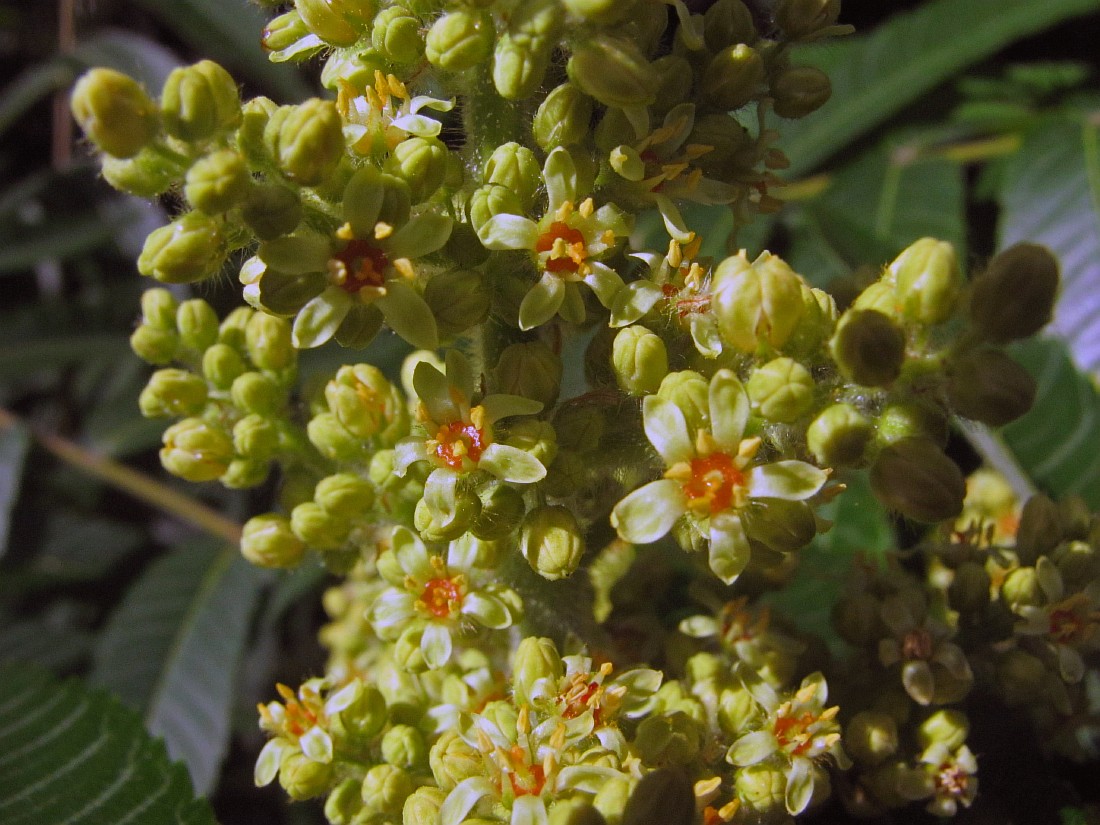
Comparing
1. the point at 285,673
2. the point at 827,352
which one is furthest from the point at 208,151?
the point at 285,673

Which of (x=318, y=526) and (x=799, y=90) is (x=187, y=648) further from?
(x=799, y=90)

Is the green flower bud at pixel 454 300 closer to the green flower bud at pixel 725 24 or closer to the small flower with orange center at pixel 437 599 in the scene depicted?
the small flower with orange center at pixel 437 599

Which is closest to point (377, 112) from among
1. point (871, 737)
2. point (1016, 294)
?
point (1016, 294)

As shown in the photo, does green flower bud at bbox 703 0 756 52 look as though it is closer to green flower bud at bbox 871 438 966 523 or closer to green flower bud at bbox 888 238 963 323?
green flower bud at bbox 888 238 963 323

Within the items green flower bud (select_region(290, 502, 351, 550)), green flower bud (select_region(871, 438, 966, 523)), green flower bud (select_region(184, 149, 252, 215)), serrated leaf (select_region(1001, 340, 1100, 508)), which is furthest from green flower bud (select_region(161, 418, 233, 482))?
serrated leaf (select_region(1001, 340, 1100, 508))

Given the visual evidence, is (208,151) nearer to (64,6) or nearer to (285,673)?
(285,673)

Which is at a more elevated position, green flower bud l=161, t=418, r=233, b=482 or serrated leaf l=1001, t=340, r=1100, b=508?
green flower bud l=161, t=418, r=233, b=482

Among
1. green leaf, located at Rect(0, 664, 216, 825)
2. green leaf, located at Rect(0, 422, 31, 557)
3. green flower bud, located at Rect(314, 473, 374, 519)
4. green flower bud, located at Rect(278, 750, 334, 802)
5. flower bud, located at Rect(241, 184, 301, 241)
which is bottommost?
green leaf, located at Rect(0, 422, 31, 557)
